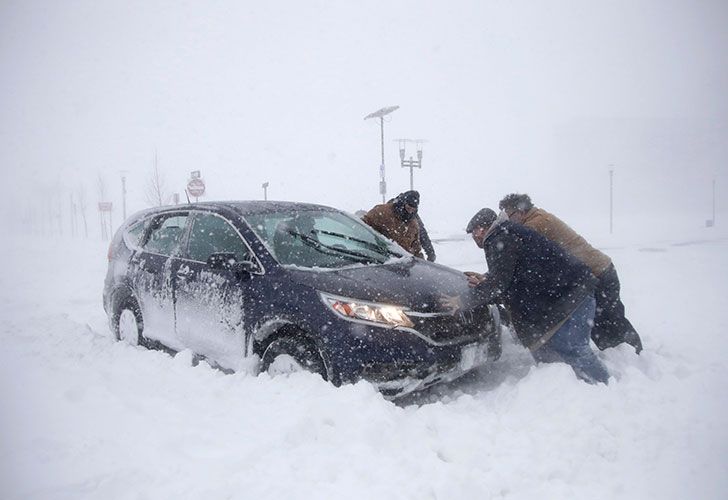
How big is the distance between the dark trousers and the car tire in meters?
4.44

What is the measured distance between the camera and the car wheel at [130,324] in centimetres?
484

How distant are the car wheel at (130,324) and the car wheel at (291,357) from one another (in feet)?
6.31

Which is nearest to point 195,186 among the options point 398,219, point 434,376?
point 398,219

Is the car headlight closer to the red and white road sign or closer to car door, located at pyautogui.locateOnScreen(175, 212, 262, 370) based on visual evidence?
car door, located at pyautogui.locateOnScreen(175, 212, 262, 370)

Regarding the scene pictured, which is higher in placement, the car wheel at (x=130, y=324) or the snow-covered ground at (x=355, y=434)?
the car wheel at (x=130, y=324)

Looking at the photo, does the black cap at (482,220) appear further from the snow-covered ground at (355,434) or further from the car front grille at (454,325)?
the snow-covered ground at (355,434)

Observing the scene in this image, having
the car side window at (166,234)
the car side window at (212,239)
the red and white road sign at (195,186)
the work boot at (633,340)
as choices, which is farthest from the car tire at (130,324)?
the red and white road sign at (195,186)

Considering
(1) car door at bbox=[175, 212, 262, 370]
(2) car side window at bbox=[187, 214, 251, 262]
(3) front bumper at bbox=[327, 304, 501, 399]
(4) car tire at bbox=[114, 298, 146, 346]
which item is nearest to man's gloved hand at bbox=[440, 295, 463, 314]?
(3) front bumper at bbox=[327, 304, 501, 399]

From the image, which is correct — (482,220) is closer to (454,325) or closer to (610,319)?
(454,325)

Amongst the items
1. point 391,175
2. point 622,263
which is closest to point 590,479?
point 622,263

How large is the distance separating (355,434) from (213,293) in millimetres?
1795

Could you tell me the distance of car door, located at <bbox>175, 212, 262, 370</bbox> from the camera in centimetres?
376

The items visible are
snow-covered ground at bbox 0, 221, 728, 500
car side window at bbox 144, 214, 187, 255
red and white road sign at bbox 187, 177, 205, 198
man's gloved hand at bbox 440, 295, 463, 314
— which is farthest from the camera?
red and white road sign at bbox 187, 177, 205, 198

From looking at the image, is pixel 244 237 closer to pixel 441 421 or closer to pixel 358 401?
pixel 358 401
